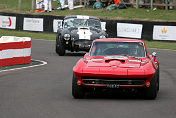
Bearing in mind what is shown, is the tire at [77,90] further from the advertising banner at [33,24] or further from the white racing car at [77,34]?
the advertising banner at [33,24]

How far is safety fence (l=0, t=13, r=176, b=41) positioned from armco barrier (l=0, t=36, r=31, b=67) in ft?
42.4

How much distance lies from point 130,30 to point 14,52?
14.6 meters

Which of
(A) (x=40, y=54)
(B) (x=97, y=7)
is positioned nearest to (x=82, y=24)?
(A) (x=40, y=54)

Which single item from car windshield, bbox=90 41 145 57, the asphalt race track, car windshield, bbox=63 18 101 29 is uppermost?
car windshield, bbox=63 18 101 29

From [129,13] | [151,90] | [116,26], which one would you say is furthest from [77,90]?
[129,13]

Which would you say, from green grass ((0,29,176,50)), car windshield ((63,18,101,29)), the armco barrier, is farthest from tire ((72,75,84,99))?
green grass ((0,29,176,50))

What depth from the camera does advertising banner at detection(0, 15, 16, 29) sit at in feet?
121

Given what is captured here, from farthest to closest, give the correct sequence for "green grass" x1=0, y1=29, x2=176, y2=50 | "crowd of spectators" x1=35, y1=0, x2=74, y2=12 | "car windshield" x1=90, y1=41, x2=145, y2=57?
"crowd of spectators" x1=35, y1=0, x2=74, y2=12, "green grass" x1=0, y1=29, x2=176, y2=50, "car windshield" x1=90, y1=41, x2=145, y2=57

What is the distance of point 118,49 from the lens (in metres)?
10.6

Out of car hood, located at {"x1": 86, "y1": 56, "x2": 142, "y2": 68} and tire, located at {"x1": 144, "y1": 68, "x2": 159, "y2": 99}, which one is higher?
car hood, located at {"x1": 86, "y1": 56, "x2": 142, "y2": 68}

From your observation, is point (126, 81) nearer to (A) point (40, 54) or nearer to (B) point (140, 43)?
(B) point (140, 43)

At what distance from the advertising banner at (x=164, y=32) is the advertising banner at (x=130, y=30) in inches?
44.3

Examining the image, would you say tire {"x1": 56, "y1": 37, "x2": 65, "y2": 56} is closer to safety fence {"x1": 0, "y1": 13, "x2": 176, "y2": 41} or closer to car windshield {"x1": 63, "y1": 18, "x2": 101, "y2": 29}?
car windshield {"x1": 63, "y1": 18, "x2": 101, "y2": 29}

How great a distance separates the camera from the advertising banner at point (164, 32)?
28169 mm
